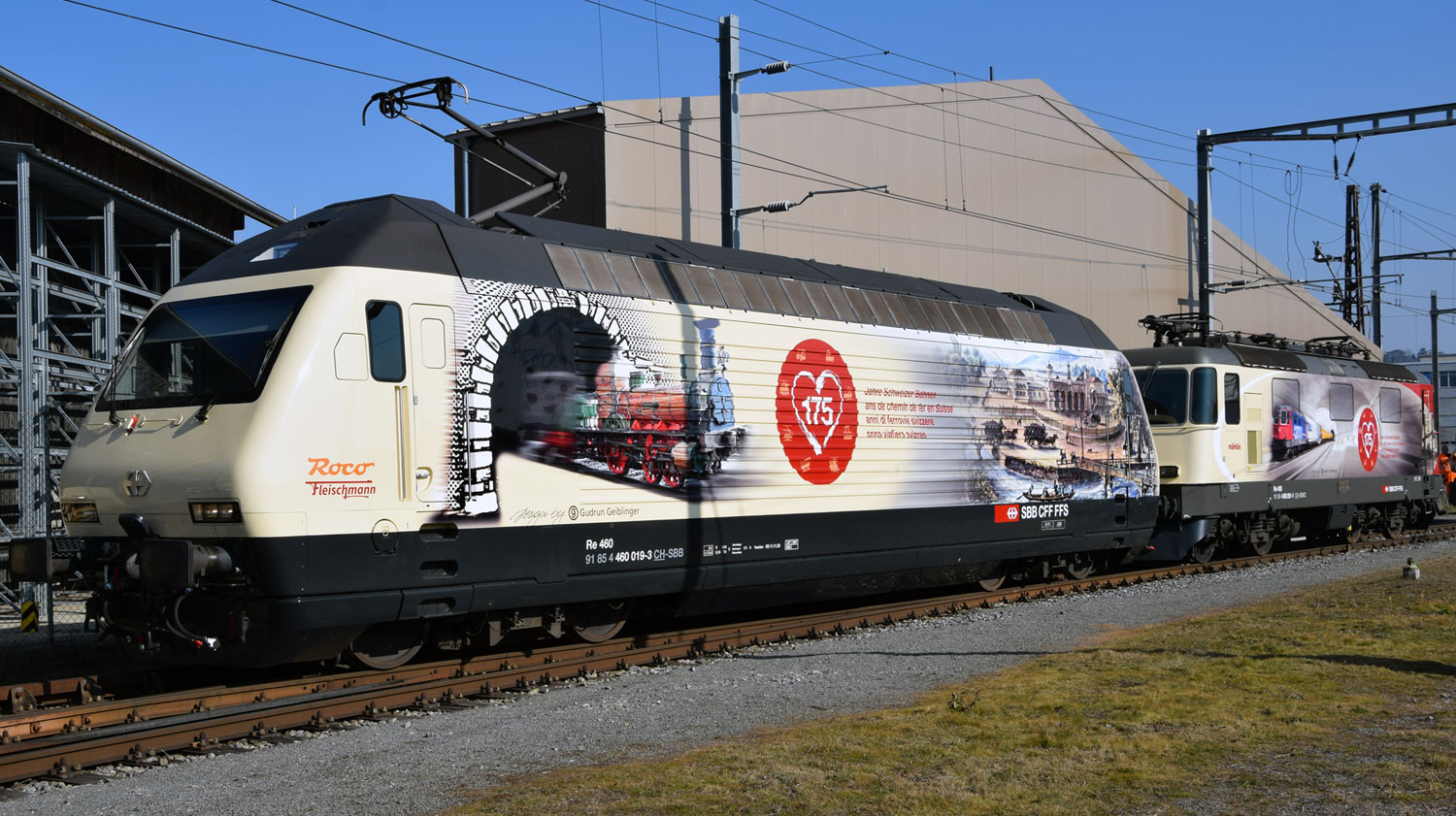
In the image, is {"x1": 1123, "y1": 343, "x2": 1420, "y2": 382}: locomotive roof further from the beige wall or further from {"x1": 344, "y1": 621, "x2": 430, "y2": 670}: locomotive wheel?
{"x1": 344, "y1": 621, "x2": 430, "y2": 670}: locomotive wheel

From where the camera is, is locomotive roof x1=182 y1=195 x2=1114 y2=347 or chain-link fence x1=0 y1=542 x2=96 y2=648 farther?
chain-link fence x1=0 y1=542 x2=96 y2=648

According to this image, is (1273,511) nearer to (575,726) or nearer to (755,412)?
(755,412)

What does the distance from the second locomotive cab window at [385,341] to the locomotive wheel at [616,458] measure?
1984 millimetres

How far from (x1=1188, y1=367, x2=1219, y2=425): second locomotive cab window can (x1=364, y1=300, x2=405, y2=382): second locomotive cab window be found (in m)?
→ 13.1

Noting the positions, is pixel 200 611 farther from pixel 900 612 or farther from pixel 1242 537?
pixel 1242 537

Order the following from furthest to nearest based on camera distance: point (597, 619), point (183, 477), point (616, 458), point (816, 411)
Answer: point (816, 411) → point (597, 619) → point (616, 458) → point (183, 477)

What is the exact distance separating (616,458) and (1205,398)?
11303mm

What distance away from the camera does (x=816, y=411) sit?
1233 centimetres

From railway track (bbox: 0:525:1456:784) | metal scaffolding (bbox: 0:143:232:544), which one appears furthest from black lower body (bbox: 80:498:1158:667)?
metal scaffolding (bbox: 0:143:232:544)

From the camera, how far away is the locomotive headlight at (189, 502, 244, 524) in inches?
328

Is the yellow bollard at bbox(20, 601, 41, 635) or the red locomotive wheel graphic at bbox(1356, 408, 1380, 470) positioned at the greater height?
the red locomotive wheel graphic at bbox(1356, 408, 1380, 470)

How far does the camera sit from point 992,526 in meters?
14.4

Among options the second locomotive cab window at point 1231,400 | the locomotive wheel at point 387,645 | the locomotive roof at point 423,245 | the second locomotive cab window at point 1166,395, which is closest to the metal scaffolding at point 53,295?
the locomotive roof at point 423,245

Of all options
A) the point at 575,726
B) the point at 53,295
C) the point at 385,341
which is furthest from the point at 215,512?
the point at 53,295
